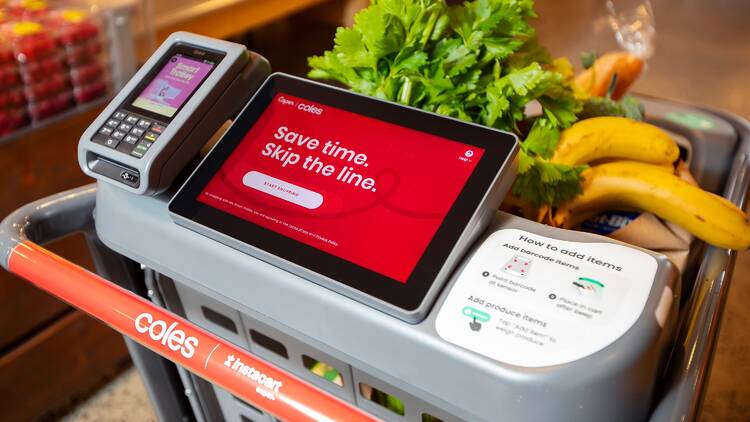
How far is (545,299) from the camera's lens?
0.52m

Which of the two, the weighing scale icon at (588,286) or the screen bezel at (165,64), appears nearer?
the weighing scale icon at (588,286)

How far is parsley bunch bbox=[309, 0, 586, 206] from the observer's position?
0.68m

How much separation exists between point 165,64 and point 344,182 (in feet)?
0.88

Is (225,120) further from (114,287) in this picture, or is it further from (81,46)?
(81,46)

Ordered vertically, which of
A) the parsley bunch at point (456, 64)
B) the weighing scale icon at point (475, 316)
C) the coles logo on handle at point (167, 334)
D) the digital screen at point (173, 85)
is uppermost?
the parsley bunch at point (456, 64)

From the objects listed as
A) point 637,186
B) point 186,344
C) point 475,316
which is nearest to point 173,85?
point 186,344

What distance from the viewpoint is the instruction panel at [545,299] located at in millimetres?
498

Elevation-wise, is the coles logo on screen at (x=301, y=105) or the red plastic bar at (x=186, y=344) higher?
the coles logo on screen at (x=301, y=105)

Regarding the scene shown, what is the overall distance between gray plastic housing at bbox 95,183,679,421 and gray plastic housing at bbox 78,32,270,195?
3cm

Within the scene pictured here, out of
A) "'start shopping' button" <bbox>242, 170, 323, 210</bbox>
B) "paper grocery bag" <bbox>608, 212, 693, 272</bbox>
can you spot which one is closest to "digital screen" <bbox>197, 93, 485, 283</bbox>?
"'start shopping' button" <bbox>242, 170, 323, 210</bbox>

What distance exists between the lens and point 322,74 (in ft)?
2.49

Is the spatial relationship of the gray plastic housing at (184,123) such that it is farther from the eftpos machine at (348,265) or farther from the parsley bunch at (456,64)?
the parsley bunch at (456,64)

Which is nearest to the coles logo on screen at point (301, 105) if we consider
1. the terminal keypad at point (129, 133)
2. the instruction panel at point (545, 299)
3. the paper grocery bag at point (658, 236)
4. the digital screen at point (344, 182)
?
the digital screen at point (344, 182)

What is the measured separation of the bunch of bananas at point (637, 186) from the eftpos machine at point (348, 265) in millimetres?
41
